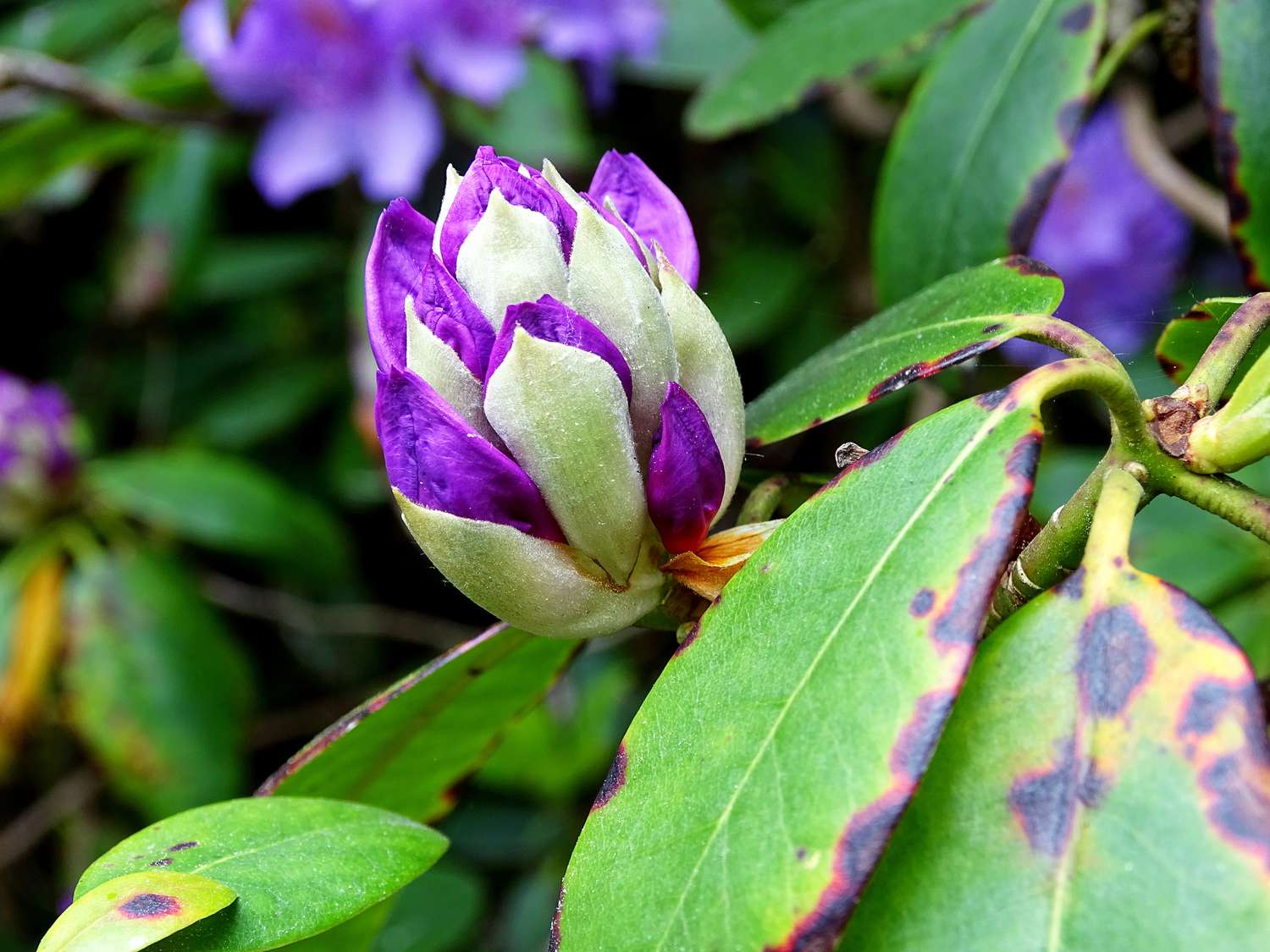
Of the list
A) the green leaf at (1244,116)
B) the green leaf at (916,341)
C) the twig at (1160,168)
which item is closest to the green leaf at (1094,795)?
the green leaf at (916,341)

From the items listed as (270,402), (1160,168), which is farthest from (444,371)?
(270,402)

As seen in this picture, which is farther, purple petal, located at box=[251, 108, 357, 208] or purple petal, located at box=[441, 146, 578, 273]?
purple petal, located at box=[251, 108, 357, 208]

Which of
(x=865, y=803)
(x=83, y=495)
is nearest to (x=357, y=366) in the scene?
(x=83, y=495)

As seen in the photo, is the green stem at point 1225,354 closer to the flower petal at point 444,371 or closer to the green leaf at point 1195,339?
the green leaf at point 1195,339

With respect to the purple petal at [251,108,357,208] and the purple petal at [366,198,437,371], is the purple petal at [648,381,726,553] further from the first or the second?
the purple petal at [251,108,357,208]

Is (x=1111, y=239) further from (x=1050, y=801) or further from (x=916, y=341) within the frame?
(x=1050, y=801)

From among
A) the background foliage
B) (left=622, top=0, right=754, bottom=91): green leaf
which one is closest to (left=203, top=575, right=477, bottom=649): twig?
the background foliage
